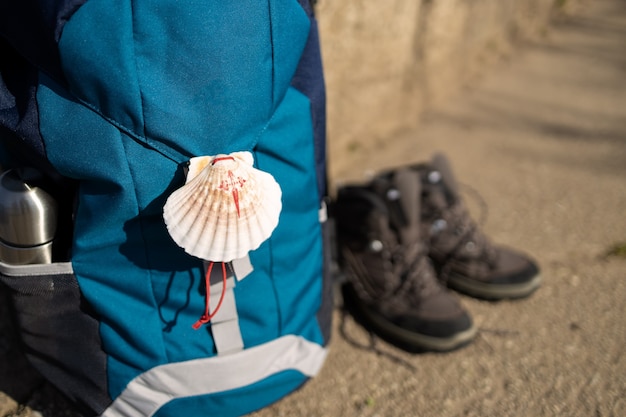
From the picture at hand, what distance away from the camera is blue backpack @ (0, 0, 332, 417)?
0.94m

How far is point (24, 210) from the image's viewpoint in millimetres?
1052

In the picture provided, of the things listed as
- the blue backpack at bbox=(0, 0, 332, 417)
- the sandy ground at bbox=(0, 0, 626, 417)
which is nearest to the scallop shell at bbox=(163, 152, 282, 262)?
the blue backpack at bbox=(0, 0, 332, 417)

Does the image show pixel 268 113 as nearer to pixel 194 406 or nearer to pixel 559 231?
pixel 194 406

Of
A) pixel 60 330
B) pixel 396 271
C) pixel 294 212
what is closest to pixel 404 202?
pixel 396 271

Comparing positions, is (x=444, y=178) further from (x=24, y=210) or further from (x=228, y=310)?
(x=24, y=210)

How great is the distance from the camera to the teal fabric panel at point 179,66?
0.92 metres

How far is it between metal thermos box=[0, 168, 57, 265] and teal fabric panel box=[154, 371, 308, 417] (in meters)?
0.38

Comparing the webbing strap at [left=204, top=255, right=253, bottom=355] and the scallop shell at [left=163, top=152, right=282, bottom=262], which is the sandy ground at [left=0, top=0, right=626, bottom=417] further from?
the scallop shell at [left=163, top=152, right=282, bottom=262]

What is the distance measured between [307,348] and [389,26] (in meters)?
1.43

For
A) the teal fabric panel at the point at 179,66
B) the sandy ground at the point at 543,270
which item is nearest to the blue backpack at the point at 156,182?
the teal fabric panel at the point at 179,66

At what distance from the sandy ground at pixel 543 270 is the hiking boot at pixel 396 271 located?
7cm

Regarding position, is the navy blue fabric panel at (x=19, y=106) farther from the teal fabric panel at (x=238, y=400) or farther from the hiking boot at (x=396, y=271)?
the hiking boot at (x=396, y=271)

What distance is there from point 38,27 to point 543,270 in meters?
1.55

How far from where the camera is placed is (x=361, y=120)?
2305 mm
